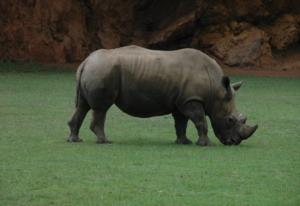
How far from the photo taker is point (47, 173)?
10.5m

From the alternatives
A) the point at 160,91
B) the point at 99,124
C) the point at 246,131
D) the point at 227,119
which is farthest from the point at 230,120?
the point at 99,124

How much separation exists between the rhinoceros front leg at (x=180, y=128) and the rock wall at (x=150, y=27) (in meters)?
17.0

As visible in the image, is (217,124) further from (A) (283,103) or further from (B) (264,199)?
(A) (283,103)

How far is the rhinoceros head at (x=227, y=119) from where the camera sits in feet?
44.7

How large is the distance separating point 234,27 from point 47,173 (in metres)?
23.9

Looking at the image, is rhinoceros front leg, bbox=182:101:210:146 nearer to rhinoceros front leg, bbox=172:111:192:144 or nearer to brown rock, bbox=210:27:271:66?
rhinoceros front leg, bbox=172:111:192:144

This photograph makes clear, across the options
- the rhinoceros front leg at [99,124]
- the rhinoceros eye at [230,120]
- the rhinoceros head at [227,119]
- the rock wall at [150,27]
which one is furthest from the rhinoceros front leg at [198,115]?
the rock wall at [150,27]

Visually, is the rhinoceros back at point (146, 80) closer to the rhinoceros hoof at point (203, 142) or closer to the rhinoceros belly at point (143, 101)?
the rhinoceros belly at point (143, 101)

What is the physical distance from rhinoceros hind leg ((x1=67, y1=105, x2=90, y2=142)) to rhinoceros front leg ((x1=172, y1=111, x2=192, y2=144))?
138 centimetres

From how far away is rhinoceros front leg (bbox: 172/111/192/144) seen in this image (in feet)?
45.3

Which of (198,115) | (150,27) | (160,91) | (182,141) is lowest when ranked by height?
(150,27)

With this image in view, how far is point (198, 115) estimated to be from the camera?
44.4ft

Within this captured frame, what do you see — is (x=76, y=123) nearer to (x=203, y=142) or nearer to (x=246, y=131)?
(x=203, y=142)

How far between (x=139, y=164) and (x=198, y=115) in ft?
8.08
